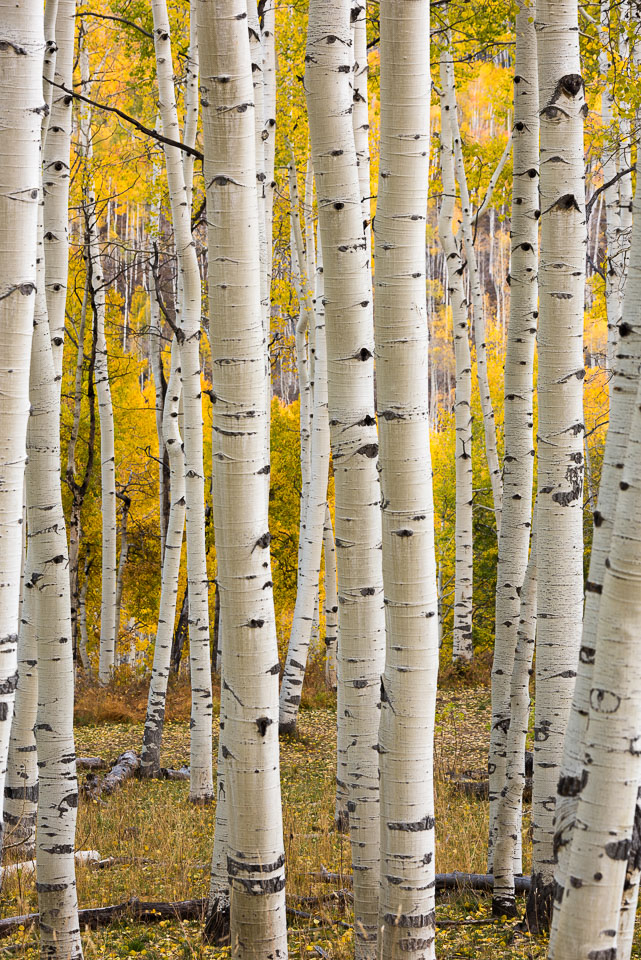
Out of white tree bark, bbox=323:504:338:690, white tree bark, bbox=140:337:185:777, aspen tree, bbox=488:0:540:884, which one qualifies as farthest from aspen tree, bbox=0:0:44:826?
white tree bark, bbox=323:504:338:690

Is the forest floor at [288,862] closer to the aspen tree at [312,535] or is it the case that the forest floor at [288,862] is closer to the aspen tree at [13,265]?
the aspen tree at [312,535]

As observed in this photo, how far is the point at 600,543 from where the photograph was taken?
6.54ft

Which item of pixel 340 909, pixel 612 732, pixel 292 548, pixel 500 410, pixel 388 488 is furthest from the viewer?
pixel 500 410

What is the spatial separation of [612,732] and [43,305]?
296 cm

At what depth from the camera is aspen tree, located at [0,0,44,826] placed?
222cm

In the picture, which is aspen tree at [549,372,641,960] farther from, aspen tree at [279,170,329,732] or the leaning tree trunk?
aspen tree at [279,170,329,732]

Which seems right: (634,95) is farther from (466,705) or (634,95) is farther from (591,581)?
(466,705)

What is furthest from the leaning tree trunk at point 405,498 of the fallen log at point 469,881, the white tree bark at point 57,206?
the white tree bark at point 57,206

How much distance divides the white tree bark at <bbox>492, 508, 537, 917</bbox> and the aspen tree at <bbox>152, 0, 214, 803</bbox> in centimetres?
301

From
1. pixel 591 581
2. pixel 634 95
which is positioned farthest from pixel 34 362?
pixel 634 95

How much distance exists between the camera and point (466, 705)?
11172mm

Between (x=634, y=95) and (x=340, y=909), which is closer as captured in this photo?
(x=340, y=909)

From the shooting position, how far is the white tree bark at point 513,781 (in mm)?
3836

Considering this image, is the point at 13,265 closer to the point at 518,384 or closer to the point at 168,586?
the point at 518,384
